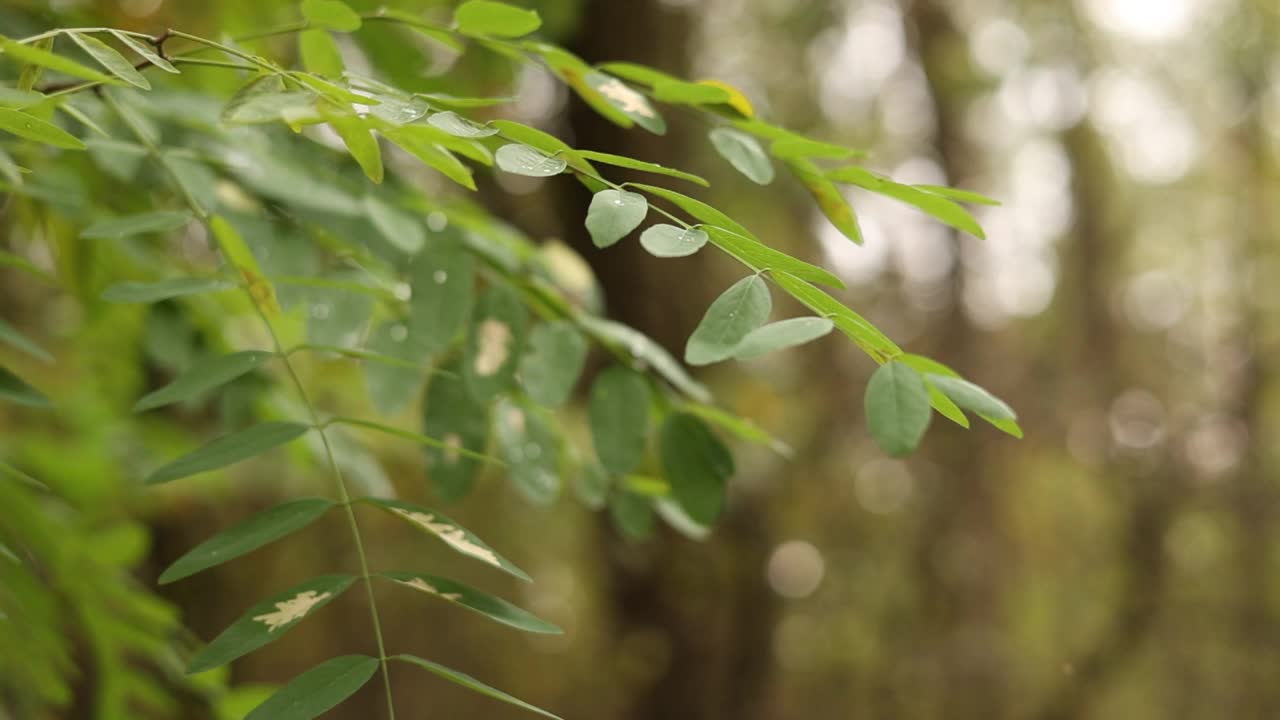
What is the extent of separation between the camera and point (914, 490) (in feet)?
22.7

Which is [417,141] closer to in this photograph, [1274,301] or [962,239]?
[962,239]

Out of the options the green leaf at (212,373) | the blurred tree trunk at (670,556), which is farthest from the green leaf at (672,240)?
the blurred tree trunk at (670,556)


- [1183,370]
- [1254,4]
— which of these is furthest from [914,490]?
[1254,4]

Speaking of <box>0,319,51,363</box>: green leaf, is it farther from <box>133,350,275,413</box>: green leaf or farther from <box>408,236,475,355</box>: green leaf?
<box>408,236,475,355</box>: green leaf

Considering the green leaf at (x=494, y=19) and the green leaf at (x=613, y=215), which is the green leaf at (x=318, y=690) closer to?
the green leaf at (x=613, y=215)

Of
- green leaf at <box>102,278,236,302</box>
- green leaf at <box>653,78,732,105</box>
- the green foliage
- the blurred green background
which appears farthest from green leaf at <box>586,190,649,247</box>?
the blurred green background

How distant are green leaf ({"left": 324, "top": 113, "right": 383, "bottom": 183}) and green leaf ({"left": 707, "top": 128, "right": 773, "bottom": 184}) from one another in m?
0.26

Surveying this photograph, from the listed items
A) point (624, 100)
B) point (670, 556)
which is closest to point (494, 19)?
point (624, 100)

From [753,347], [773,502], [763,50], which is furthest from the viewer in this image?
[763,50]

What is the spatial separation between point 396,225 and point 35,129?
45 centimetres

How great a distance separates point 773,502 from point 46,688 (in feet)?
7.70

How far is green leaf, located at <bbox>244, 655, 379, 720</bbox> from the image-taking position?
1.95 feet

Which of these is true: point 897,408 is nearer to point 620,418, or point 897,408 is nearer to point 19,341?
point 620,418

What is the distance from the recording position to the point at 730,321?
59 cm
